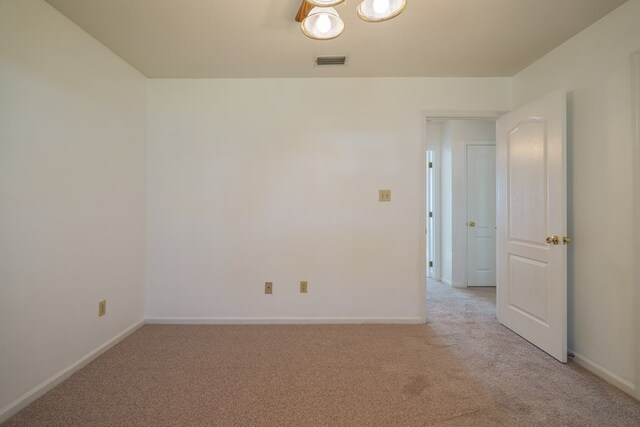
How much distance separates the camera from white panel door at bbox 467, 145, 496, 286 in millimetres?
3945

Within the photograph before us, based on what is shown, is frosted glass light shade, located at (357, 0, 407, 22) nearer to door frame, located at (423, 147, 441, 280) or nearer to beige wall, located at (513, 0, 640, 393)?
beige wall, located at (513, 0, 640, 393)

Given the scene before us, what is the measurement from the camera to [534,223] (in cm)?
218

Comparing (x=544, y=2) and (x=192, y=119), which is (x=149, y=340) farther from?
(x=544, y=2)

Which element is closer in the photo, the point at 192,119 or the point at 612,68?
the point at 612,68

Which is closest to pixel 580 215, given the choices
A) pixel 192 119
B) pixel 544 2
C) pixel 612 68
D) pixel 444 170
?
pixel 612 68

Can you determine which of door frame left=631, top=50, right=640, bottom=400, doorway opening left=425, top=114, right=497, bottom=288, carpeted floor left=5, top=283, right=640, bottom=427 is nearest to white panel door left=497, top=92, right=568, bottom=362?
carpeted floor left=5, top=283, right=640, bottom=427

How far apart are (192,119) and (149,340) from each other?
1.99 m

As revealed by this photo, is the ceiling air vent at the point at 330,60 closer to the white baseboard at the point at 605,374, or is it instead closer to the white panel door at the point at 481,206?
the white panel door at the point at 481,206

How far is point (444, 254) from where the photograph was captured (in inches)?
167

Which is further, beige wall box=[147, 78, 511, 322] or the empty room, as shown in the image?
beige wall box=[147, 78, 511, 322]

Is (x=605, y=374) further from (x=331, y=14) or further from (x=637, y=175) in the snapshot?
(x=331, y=14)

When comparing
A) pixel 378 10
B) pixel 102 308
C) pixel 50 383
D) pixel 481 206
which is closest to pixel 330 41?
pixel 378 10

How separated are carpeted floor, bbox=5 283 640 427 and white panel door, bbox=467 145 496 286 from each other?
171 centimetres

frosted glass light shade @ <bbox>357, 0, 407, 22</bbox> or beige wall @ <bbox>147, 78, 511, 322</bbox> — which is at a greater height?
frosted glass light shade @ <bbox>357, 0, 407, 22</bbox>
